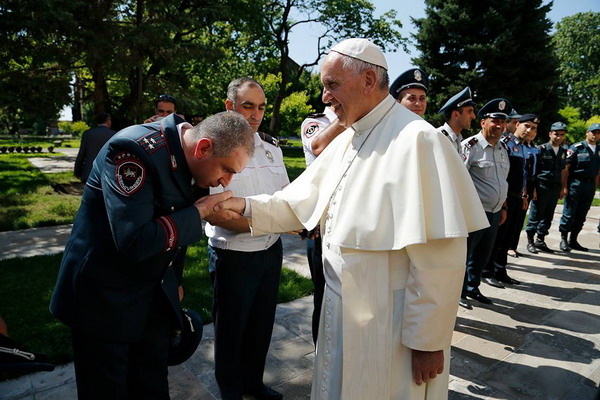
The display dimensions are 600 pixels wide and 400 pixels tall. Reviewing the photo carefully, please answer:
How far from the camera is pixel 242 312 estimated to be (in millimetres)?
2555

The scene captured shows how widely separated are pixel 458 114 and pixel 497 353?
2460mm

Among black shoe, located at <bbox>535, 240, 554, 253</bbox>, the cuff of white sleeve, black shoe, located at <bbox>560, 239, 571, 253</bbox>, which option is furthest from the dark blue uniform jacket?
black shoe, located at <bbox>560, 239, 571, 253</bbox>

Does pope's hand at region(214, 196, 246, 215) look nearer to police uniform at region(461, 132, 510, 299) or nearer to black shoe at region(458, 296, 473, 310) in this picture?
police uniform at region(461, 132, 510, 299)

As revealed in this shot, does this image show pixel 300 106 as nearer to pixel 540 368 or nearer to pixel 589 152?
pixel 589 152

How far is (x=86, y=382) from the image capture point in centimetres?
179

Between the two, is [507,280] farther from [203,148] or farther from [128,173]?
[128,173]

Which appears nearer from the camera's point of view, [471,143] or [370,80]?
[370,80]

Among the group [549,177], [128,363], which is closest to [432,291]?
[128,363]

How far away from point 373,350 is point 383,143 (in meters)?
0.96

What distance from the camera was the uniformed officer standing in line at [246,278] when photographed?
2.52m

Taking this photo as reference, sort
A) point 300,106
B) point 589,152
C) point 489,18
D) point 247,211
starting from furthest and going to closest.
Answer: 1. point 300,106
2. point 489,18
3. point 589,152
4. point 247,211

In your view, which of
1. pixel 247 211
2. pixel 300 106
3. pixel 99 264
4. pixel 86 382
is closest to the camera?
pixel 99 264

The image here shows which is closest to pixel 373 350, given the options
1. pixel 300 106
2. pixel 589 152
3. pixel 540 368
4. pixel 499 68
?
pixel 540 368

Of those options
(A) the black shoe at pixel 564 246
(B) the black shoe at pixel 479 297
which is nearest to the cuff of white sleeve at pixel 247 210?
(B) the black shoe at pixel 479 297
